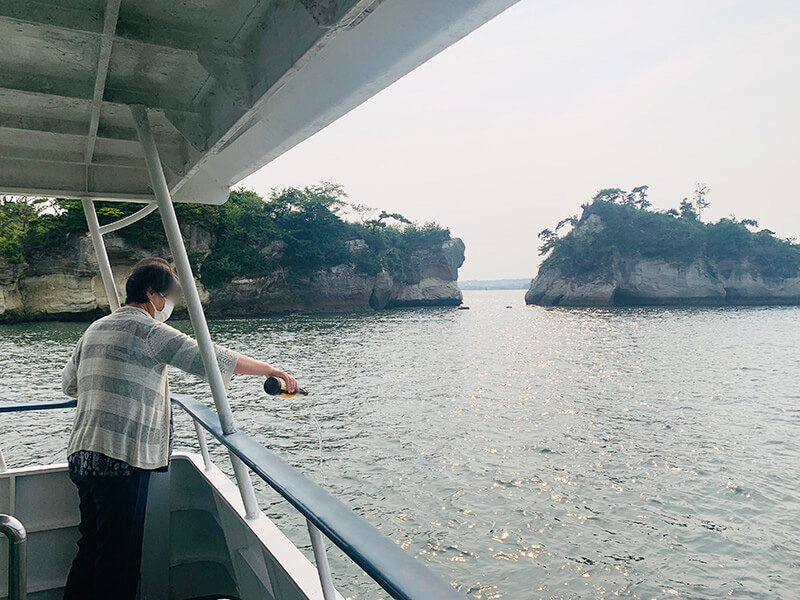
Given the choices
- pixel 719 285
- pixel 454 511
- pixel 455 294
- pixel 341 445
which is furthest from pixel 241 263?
pixel 719 285

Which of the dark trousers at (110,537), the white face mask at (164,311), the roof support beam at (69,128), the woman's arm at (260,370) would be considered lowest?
the dark trousers at (110,537)

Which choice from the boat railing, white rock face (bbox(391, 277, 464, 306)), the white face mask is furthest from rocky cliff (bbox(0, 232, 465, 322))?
the boat railing

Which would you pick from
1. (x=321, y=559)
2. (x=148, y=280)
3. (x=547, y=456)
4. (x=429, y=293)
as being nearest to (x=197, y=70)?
(x=148, y=280)

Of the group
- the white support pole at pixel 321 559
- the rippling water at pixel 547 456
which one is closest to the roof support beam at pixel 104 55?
the white support pole at pixel 321 559

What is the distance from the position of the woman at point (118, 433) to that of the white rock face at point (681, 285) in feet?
230

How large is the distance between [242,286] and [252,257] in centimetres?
332

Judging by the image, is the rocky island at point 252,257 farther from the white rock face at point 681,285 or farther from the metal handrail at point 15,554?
the metal handrail at point 15,554

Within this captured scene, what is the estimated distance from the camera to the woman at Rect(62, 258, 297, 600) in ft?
6.10

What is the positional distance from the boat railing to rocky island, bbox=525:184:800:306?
70.5m

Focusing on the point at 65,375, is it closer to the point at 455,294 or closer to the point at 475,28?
the point at 475,28

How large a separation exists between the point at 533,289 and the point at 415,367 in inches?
2405

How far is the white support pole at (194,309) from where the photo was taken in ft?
6.48

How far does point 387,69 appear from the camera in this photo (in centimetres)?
128

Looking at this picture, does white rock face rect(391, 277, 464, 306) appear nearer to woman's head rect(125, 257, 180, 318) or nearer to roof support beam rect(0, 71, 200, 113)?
roof support beam rect(0, 71, 200, 113)
